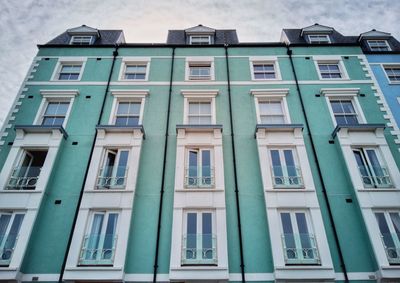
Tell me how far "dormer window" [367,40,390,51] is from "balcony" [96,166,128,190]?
1817 centimetres

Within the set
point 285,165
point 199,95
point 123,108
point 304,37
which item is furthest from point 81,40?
point 285,165

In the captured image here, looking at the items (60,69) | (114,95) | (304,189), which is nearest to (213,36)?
(114,95)

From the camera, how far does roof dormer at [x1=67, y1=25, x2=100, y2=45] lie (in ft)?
62.9

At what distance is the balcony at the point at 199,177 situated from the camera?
40.3 ft

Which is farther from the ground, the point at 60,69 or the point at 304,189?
the point at 60,69

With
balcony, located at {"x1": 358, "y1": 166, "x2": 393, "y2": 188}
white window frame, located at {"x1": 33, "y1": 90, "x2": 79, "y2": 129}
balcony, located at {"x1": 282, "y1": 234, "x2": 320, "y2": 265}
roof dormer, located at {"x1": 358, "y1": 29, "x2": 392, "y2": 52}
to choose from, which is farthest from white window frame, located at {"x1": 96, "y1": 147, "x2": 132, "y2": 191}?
roof dormer, located at {"x1": 358, "y1": 29, "x2": 392, "y2": 52}

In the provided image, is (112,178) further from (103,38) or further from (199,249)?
(103,38)

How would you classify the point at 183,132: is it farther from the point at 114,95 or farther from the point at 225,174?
the point at 114,95

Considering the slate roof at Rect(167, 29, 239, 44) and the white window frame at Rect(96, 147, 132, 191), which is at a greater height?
the slate roof at Rect(167, 29, 239, 44)

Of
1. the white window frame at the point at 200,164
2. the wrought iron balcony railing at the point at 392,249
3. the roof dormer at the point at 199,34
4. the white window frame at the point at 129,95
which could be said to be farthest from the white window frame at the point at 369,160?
the roof dormer at the point at 199,34

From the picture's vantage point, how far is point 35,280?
1020 centimetres

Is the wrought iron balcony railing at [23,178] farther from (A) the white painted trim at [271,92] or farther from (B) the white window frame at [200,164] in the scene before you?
(A) the white painted trim at [271,92]

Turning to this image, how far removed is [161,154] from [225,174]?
10.9ft

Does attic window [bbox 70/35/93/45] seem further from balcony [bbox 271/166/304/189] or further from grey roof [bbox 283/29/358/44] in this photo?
balcony [bbox 271/166/304/189]
